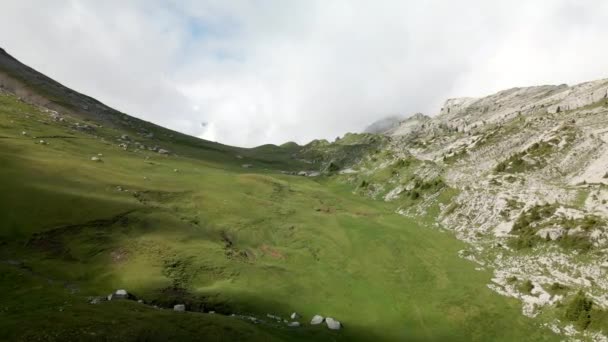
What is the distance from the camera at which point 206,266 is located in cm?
6550

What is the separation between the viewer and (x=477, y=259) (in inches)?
2975

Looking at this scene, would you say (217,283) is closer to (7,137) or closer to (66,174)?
(66,174)

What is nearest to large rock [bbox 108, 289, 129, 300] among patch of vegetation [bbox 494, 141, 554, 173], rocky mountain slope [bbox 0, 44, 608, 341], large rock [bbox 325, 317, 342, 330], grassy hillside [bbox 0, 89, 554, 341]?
rocky mountain slope [bbox 0, 44, 608, 341]

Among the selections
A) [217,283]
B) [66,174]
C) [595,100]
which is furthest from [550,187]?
[66,174]

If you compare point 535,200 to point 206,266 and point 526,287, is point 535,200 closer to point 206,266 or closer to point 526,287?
point 526,287

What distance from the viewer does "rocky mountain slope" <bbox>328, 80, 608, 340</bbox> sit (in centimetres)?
5944

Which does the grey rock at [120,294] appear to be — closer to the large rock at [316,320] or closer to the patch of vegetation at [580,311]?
the large rock at [316,320]

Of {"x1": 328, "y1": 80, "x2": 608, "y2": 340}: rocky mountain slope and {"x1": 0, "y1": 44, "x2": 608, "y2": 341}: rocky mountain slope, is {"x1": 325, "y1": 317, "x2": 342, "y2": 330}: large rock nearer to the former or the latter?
{"x1": 0, "y1": 44, "x2": 608, "y2": 341}: rocky mountain slope

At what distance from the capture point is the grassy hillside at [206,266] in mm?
45719

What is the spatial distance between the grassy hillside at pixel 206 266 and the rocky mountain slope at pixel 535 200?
4893mm

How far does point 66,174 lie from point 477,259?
291 ft

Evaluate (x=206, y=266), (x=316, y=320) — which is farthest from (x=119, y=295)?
(x=316, y=320)

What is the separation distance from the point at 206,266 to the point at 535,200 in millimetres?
70316

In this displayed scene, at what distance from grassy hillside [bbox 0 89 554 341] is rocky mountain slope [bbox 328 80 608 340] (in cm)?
489
